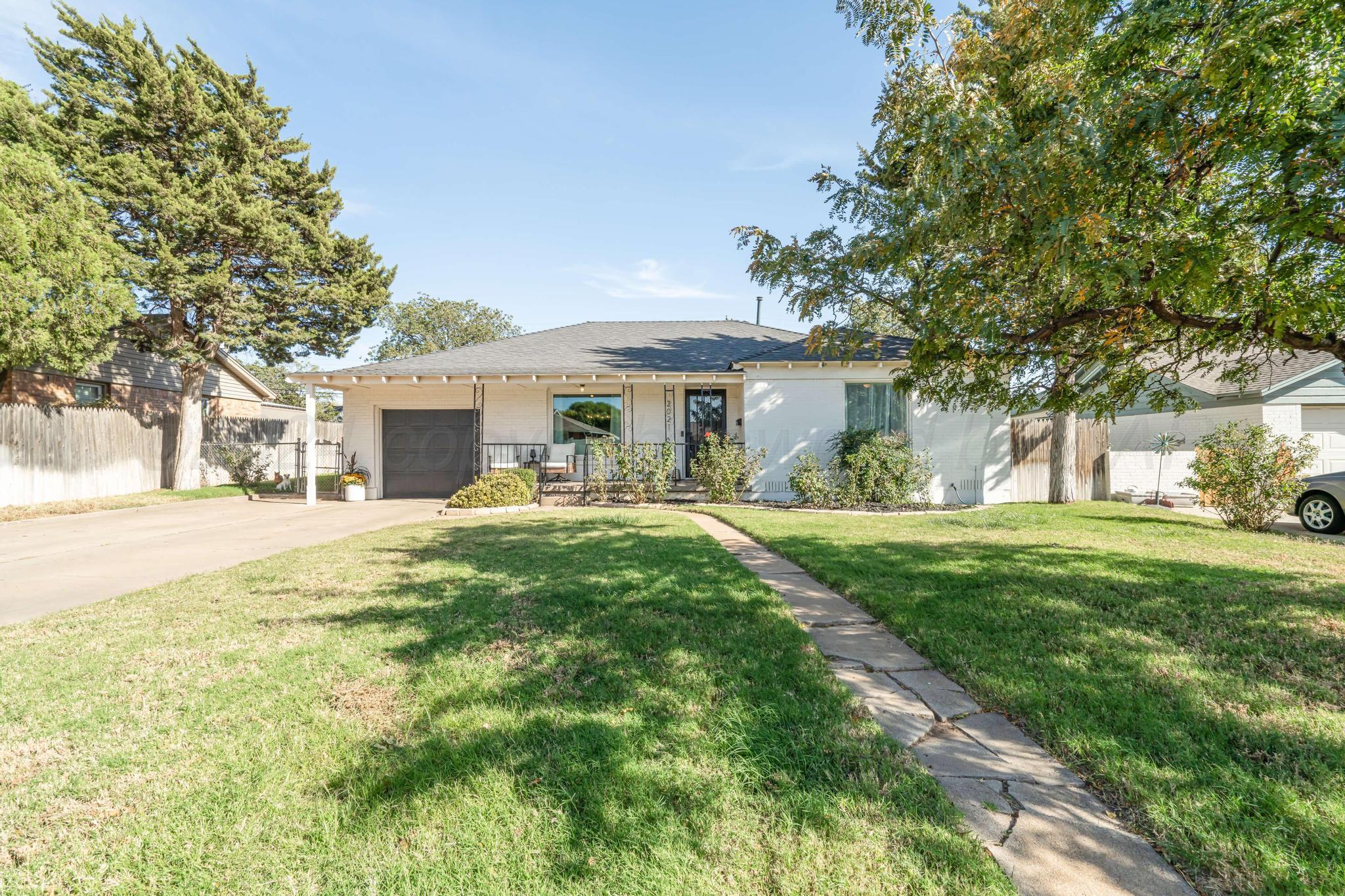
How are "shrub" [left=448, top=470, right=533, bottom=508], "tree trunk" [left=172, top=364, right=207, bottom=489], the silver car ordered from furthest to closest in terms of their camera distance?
"tree trunk" [left=172, top=364, right=207, bottom=489], "shrub" [left=448, top=470, right=533, bottom=508], the silver car

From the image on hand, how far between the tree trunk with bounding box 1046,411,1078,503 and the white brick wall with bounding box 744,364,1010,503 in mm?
858

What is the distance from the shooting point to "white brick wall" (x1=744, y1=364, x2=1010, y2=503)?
38.0ft

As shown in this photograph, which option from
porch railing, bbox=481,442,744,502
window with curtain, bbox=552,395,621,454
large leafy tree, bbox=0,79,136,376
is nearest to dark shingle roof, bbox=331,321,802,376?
window with curtain, bbox=552,395,621,454

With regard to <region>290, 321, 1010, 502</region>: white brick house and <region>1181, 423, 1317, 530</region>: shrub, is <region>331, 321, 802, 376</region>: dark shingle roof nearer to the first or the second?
<region>290, 321, 1010, 502</region>: white brick house

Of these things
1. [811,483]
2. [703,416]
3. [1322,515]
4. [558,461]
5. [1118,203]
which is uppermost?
[1118,203]

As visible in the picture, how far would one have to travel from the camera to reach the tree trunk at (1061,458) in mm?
11320

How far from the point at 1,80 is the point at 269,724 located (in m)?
18.5

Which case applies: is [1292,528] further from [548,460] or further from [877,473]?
[548,460]

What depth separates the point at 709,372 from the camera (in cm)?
1178


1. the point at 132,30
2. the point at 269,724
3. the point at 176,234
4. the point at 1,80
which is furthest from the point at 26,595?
the point at 132,30

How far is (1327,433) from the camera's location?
1427cm

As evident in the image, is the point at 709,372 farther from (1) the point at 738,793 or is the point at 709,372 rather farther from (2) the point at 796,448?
(1) the point at 738,793

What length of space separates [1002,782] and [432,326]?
40967 mm

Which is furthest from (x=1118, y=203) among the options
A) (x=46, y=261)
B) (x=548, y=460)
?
(x=46, y=261)
